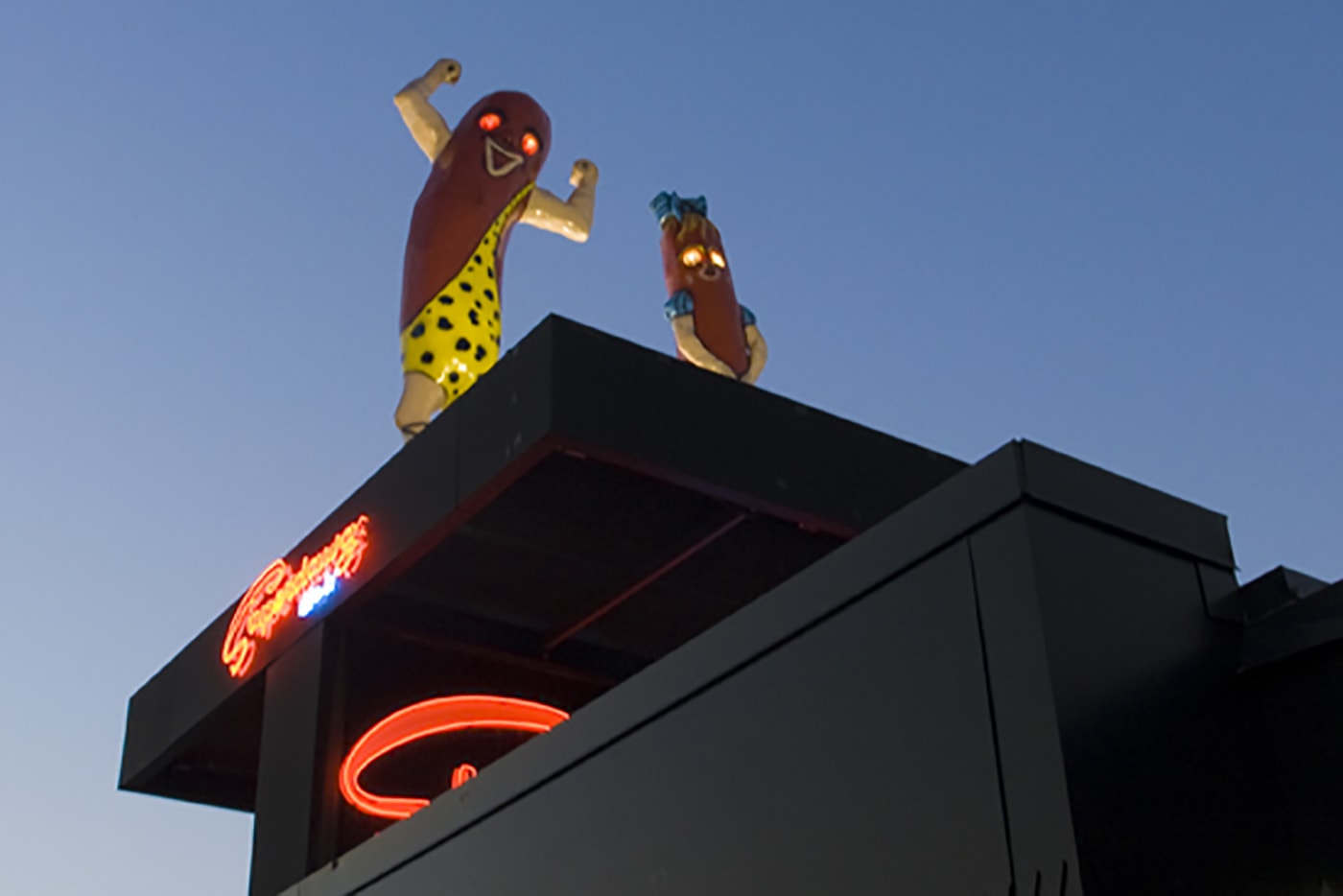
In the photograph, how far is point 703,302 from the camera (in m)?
13.2

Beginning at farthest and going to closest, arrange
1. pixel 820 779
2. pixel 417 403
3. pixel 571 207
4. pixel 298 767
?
pixel 571 207, pixel 417 403, pixel 298 767, pixel 820 779

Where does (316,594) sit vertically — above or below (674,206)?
below

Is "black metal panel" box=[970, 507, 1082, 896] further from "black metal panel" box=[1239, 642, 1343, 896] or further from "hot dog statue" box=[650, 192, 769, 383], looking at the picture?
"hot dog statue" box=[650, 192, 769, 383]

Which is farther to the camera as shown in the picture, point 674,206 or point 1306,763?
point 674,206

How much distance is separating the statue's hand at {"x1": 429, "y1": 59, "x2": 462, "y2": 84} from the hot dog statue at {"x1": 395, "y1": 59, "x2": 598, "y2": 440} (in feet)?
0.04

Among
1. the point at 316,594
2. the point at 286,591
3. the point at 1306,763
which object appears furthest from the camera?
the point at 286,591

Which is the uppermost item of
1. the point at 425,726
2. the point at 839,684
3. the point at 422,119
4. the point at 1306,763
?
the point at 422,119

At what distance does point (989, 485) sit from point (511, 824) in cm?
273

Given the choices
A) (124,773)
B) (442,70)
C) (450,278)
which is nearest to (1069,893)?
(450,278)

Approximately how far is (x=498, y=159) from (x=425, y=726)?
4573 mm

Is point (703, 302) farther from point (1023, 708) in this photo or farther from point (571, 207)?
point (1023, 708)

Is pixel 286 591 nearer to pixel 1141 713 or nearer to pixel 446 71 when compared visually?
pixel 446 71

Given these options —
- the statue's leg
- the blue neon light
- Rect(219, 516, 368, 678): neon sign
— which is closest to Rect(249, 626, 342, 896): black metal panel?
the blue neon light

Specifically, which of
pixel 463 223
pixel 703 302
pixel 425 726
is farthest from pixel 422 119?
pixel 425 726
